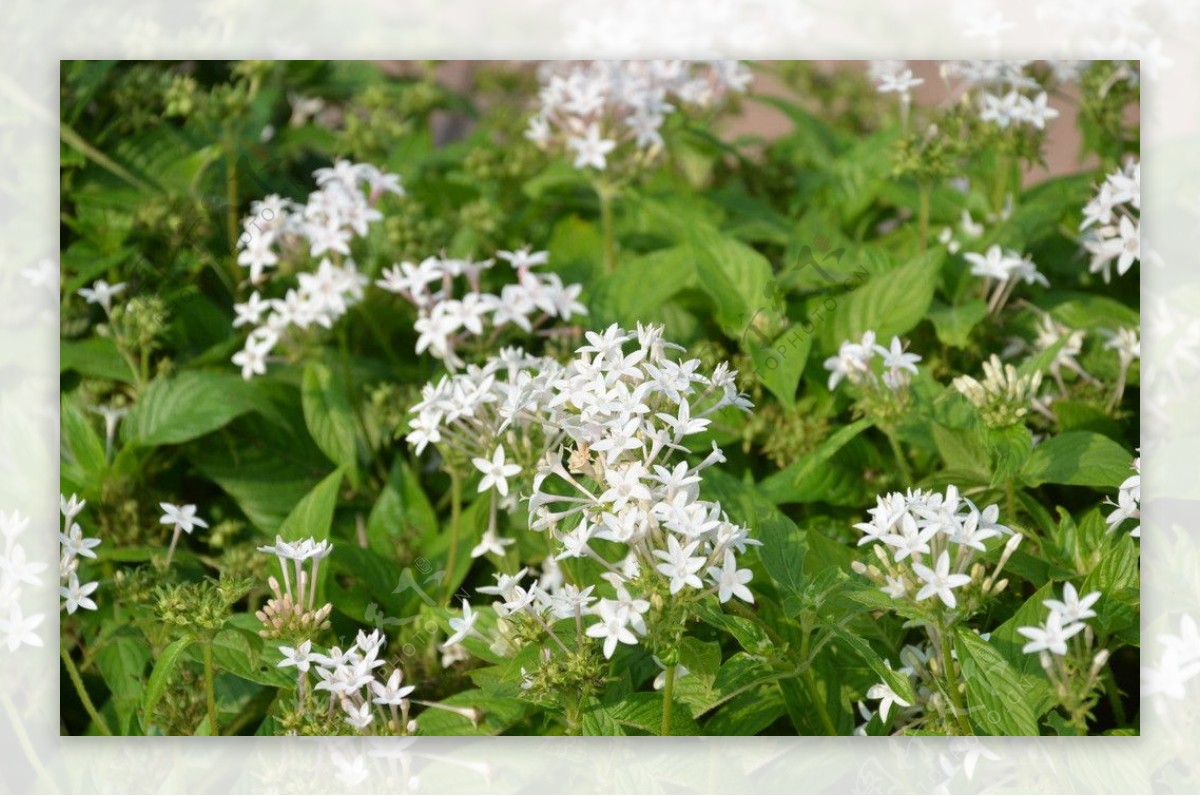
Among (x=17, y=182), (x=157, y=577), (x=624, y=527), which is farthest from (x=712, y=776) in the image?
(x=17, y=182)

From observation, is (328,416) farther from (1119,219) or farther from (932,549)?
(1119,219)

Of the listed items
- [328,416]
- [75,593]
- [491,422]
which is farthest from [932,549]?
[75,593]

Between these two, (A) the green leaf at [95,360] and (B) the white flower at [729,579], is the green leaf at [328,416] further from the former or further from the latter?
(B) the white flower at [729,579]

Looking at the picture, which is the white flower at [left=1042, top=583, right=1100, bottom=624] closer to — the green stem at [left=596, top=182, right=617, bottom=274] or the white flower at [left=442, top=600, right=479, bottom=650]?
the white flower at [left=442, top=600, right=479, bottom=650]

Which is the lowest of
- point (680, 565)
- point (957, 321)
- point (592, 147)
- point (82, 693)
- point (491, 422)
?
point (82, 693)

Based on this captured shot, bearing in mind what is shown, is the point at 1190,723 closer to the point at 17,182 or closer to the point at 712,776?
the point at 712,776

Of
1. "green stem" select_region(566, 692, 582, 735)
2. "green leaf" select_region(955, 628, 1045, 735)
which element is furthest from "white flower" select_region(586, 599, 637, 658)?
"green leaf" select_region(955, 628, 1045, 735)

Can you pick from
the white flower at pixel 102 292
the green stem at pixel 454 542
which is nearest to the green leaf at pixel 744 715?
the green stem at pixel 454 542
